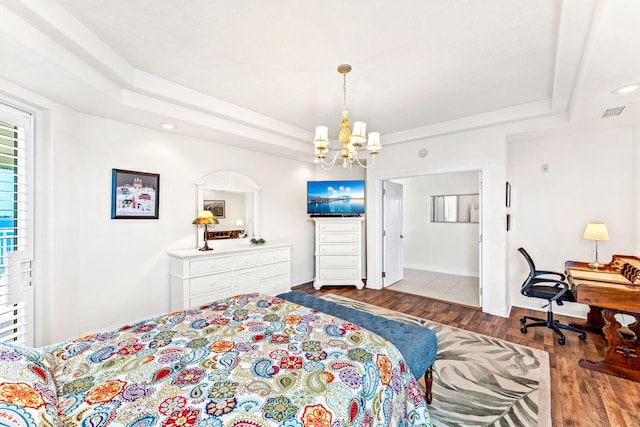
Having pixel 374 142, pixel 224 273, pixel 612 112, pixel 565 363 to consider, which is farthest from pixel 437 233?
pixel 224 273

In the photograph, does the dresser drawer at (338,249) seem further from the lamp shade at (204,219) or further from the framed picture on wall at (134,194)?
the framed picture on wall at (134,194)

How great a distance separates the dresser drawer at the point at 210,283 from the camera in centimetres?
321

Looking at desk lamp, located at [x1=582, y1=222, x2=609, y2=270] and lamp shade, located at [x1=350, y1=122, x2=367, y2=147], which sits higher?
lamp shade, located at [x1=350, y1=122, x2=367, y2=147]

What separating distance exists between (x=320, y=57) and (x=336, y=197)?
2.91m

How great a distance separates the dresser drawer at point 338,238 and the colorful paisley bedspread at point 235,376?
3.05m

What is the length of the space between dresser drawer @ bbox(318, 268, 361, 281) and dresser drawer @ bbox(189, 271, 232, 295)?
186cm

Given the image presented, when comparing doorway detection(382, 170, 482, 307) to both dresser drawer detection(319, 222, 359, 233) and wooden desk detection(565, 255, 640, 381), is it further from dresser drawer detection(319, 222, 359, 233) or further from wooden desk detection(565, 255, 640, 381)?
wooden desk detection(565, 255, 640, 381)

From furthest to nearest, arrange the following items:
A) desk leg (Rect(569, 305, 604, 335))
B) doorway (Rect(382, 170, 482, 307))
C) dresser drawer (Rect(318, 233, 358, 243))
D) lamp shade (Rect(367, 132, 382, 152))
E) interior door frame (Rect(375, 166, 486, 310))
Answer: doorway (Rect(382, 170, 482, 307))
dresser drawer (Rect(318, 233, 358, 243))
interior door frame (Rect(375, 166, 486, 310))
desk leg (Rect(569, 305, 604, 335))
lamp shade (Rect(367, 132, 382, 152))

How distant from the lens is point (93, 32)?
198 centimetres

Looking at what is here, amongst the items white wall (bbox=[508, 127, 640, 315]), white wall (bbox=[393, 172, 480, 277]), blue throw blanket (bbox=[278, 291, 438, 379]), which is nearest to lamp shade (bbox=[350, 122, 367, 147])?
blue throw blanket (bbox=[278, 291, 438, 379])

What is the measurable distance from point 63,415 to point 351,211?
170 inches

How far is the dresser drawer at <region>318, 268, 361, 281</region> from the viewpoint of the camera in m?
4.88

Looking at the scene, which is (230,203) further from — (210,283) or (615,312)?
(615,312)

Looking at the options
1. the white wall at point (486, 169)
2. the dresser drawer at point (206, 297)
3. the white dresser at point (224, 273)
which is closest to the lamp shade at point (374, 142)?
the white wall at point (486, 169)
